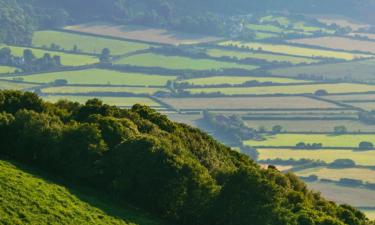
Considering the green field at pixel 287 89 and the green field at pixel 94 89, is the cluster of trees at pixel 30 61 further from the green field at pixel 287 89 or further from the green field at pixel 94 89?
the green field at pixel 287 89

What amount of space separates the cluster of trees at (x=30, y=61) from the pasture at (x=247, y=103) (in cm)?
3310

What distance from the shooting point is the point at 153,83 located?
17325 cm

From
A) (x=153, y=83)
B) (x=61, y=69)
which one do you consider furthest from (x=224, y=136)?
(x=61, y=69)

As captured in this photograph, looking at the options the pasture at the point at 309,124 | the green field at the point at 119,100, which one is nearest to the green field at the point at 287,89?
the green field at the point at 119,100

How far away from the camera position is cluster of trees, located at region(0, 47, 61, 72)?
184 metres

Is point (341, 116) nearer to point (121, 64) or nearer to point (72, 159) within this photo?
point (121, 64)

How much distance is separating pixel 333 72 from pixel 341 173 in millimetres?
82665

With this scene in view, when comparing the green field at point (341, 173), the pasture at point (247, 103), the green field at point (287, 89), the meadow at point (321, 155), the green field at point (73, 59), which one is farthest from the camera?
the green field at point (73, 59)

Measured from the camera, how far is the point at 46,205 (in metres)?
44.7

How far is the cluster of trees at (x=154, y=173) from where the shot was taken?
4950 cm

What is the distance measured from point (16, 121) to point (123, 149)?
18.5ft

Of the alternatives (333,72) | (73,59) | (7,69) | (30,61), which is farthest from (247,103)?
(73,59)

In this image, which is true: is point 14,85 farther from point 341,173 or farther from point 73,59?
point 341,173

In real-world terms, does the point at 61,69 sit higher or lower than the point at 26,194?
higher
